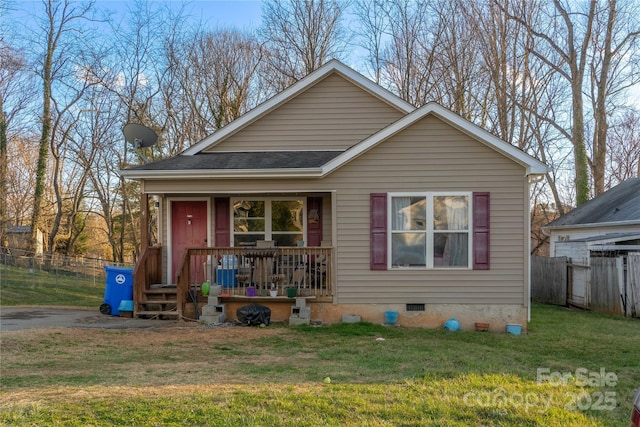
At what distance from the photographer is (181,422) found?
12.1ft

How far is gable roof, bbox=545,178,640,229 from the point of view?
14.4m

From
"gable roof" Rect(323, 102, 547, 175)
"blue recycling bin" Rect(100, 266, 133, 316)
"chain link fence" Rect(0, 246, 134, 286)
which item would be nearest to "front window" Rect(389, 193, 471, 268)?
"gable roof" Rect(323, 102, 547, 175)

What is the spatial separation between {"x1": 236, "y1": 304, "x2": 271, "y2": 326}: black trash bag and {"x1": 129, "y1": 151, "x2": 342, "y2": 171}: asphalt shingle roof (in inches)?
107

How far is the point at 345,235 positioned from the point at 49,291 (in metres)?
10.8

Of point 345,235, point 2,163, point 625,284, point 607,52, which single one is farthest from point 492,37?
point 2,163

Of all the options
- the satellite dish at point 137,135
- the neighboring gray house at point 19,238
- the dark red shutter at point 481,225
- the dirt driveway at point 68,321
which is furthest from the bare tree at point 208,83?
the dark red shutter at point 481,225

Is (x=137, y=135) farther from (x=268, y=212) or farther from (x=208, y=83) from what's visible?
(x=208, y=83)

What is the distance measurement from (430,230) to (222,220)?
4704 mm

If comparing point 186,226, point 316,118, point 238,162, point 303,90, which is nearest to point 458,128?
point 316,118

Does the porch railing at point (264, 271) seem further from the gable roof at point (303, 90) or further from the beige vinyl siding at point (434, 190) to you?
the gable roof at point (303, 90)

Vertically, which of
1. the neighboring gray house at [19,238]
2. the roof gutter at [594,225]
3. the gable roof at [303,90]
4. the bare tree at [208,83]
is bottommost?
the neighboring gray house at [19,238]

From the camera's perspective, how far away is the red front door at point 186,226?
10805mm

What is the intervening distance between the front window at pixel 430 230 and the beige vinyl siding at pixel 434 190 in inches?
7.0

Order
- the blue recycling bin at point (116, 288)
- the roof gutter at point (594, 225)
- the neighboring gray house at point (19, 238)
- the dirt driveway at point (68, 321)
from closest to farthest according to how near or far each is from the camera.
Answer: the dirt driveway at point (68, 321) < the blue recycling bin at point (116, 288) < the roof gutter at point (594, 225) < the neighboring gray house at point (19, 238)
